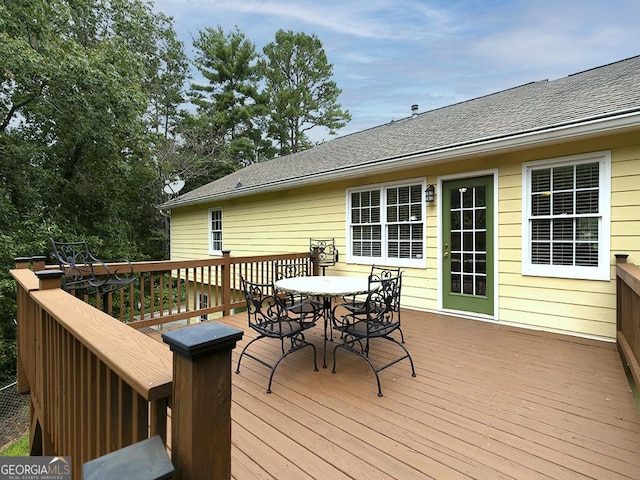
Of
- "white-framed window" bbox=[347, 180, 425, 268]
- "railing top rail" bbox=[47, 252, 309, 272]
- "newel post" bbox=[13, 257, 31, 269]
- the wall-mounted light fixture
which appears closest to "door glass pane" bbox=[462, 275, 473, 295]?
"white-framed window" bbox=[347, 180, 425, 268]

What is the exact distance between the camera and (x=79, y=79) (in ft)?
27.1

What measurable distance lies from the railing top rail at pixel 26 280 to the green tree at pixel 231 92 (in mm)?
14380

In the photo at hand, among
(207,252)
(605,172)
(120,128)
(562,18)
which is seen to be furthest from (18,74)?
(562,18)

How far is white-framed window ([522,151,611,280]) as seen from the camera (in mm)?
3723

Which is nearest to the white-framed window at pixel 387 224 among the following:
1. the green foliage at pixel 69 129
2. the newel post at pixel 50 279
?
the newel post at pixel 50 279

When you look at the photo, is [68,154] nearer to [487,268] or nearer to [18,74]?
[18,74]

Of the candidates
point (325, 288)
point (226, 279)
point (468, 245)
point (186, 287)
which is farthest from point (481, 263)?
point (186, 287)

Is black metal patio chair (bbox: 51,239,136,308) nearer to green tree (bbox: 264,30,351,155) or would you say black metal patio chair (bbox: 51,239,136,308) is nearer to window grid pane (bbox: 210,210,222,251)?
window grid pane (bbox: 210,210,222,251)

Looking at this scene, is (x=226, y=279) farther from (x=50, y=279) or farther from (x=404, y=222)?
(x=404, y=222)

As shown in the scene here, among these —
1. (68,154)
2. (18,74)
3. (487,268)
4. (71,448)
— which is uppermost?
(18,74)

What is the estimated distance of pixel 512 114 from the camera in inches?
201

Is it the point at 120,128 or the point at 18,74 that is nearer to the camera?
the point at 18,74

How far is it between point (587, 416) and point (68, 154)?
535 inches

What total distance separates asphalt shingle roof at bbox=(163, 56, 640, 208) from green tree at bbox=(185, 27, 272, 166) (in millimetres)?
10339
